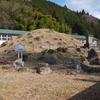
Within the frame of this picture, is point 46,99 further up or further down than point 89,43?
further down

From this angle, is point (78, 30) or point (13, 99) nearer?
point (13, 99)

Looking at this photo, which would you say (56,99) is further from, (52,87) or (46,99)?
(52,87)

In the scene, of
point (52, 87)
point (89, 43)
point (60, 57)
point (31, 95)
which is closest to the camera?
point (31, 95)

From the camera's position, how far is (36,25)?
45.8 m

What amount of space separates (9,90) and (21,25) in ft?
124

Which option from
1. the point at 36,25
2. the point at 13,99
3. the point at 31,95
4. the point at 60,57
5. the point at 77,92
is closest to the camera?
the point at 13,99

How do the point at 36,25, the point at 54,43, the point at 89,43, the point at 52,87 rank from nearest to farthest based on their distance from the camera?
1. the point at 52,87
2. the point at 89,43
3. the point at 54,43
4. the point at 36,25

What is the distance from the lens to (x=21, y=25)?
135ft

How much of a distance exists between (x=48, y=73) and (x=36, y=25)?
3885 cm

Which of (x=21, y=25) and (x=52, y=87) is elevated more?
(x=21, y=25)

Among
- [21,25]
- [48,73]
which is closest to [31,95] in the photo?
[48,73]

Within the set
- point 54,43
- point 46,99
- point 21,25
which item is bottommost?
point 46,99

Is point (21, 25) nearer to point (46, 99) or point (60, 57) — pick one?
point (60, 57)

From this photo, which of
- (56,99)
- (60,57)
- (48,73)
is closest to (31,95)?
(56,99)
